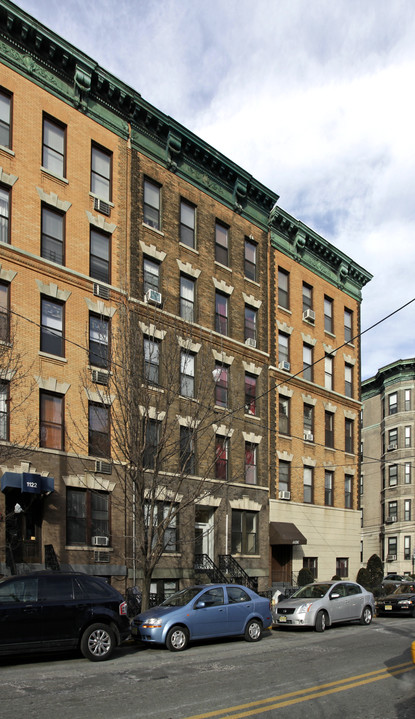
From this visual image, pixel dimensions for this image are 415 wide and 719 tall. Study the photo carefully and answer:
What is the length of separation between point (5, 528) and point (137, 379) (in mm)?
5838

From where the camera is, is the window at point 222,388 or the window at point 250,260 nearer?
the window at point 222,388

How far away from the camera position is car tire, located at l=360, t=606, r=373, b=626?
2167 centimetres

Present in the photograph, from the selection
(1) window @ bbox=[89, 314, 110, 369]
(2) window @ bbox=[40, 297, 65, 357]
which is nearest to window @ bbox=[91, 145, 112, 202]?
(1) window @ bbox=[89, 314, 110, 369]

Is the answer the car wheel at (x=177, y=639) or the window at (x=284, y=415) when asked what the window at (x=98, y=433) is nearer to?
the car wheel at (x=177, y=639)

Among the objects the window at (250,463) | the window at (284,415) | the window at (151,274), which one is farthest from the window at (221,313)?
the window at (284,415)

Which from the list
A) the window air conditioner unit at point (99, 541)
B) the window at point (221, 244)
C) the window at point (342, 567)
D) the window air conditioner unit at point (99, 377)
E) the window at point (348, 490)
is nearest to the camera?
the window air conditioner unit at point (99, 541)

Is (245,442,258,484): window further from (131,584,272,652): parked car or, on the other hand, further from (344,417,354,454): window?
(131,584,272,652): parked car

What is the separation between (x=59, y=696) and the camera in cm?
1072

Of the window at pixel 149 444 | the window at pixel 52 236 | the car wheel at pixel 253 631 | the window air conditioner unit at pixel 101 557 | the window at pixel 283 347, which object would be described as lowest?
the car wheel at pixel 253 631

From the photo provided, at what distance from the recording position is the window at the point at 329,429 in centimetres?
3706

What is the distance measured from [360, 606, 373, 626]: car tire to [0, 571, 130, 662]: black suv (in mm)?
9529

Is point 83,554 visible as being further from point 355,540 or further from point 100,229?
point 355,540

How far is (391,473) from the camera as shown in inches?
2544

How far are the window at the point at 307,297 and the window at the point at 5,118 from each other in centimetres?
1804
